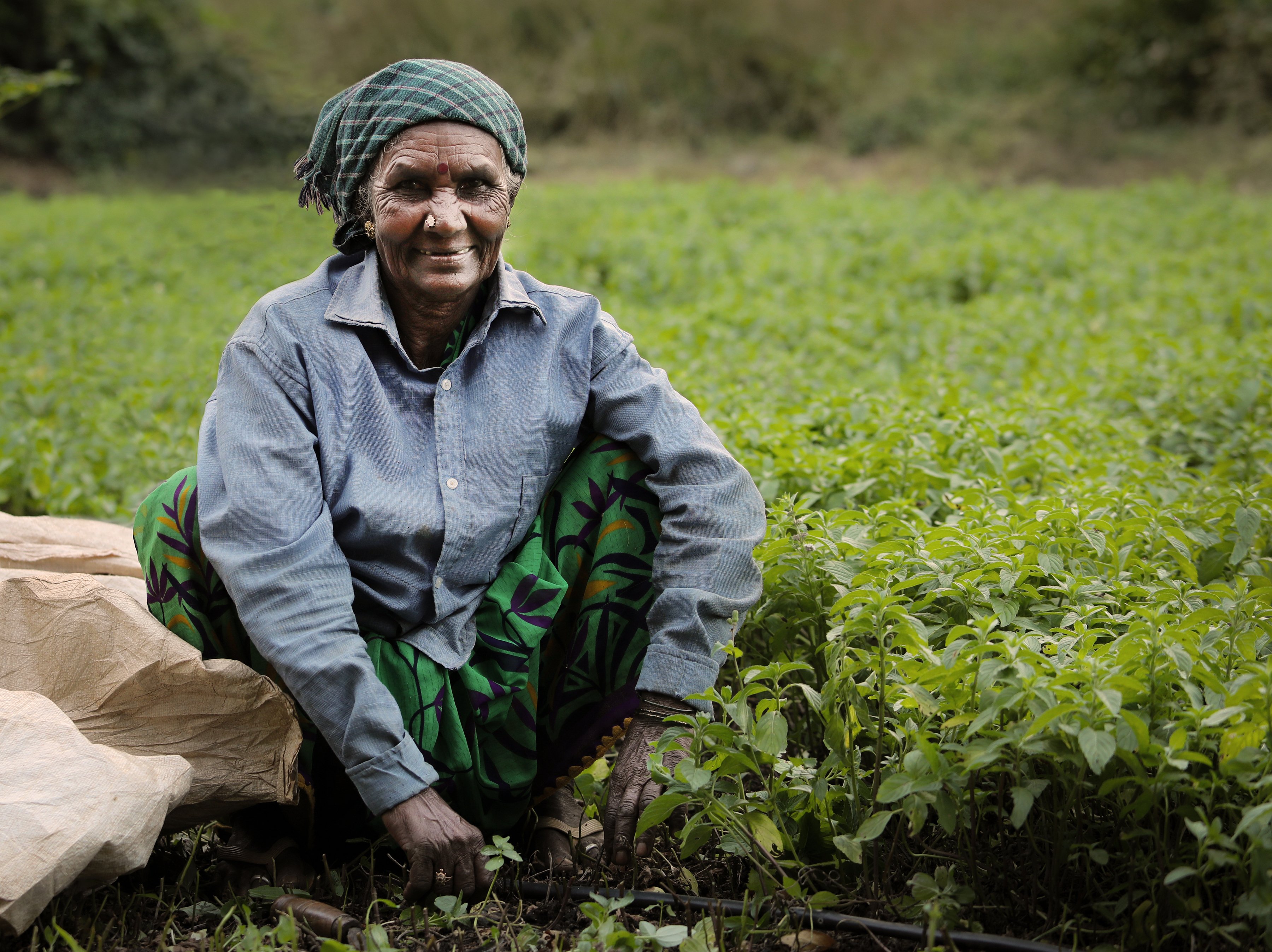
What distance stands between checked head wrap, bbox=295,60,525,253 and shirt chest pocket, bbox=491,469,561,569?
57 centimetres

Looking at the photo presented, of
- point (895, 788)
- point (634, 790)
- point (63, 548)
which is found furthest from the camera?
point (63, 548)

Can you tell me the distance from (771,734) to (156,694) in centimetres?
106

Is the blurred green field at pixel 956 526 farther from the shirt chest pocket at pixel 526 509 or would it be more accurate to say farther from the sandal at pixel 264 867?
the sandal at pixel 264 867

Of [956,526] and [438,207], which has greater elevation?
[438,207]

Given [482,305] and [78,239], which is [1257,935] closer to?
[482,305]

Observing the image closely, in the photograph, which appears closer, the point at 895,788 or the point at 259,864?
the point at 895,788

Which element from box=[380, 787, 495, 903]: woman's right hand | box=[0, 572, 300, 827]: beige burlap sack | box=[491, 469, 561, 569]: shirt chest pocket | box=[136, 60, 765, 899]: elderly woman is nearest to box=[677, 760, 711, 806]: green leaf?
box=[136, 60, 765, 899]: elderly woman

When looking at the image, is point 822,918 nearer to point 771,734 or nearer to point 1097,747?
point 771,734

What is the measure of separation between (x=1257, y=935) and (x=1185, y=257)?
715 centimetres

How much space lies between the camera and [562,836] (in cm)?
222

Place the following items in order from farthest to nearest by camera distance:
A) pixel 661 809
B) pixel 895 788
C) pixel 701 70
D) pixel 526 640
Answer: pixel 701 70, pixel 526 640, pixel 661 809, pixel 895 788

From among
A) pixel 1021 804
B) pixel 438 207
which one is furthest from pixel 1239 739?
pixel 438 207

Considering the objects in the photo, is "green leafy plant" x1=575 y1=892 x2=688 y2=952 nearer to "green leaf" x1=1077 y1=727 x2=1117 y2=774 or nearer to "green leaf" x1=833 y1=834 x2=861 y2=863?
"green leaf" x1=833 y1=834 x2=861 y2=863

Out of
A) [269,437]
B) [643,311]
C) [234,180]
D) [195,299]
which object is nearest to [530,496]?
[269,437]
